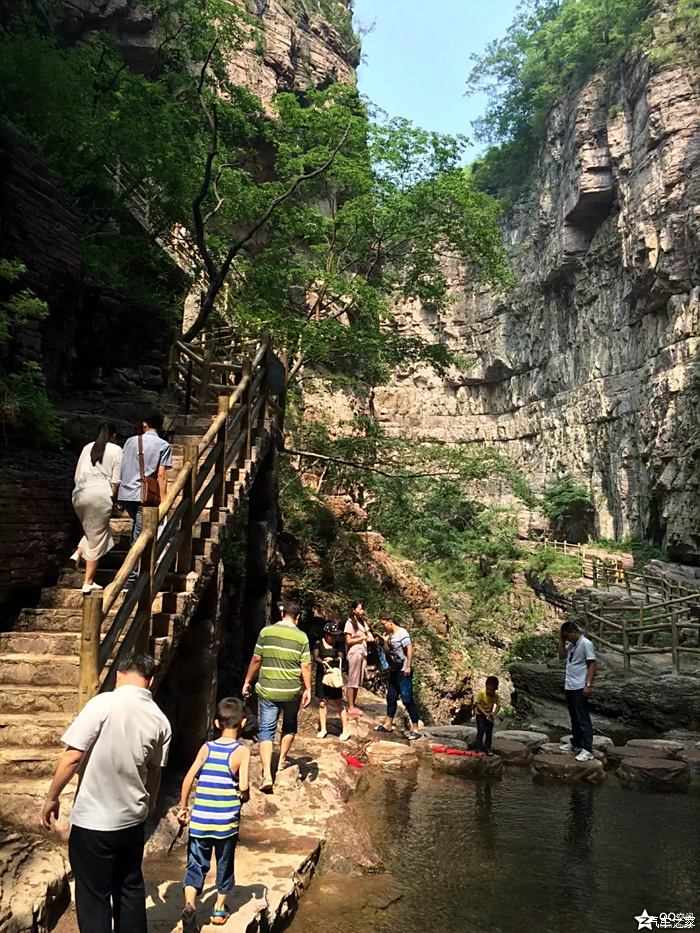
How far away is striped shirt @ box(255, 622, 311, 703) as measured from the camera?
248 inches

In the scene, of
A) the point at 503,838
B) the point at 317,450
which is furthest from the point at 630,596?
the point at 503,838

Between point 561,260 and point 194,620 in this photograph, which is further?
point 561,260

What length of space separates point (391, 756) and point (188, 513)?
4.12 m

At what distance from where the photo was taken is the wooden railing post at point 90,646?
166 inches

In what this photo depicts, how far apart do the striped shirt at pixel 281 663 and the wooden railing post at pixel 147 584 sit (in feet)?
4.73

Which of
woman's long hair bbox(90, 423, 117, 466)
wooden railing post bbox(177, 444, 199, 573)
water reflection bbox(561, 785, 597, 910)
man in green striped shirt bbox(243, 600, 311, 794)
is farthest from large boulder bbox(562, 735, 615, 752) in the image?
woman's long hair bbox(90, 423, 117, 466)

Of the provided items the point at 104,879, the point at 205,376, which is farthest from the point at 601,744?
the point at 104,879

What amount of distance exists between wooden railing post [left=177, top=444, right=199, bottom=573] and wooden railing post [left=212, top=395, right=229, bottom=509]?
1102 millimetres

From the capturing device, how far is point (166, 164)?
1366 cm

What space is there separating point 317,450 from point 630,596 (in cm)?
1285

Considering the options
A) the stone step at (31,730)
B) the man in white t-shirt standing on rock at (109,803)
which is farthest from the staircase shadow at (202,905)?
the stone step at (31,730)

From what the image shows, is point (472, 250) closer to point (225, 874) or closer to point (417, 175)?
point (417, 175)

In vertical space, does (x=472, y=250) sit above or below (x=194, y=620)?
above

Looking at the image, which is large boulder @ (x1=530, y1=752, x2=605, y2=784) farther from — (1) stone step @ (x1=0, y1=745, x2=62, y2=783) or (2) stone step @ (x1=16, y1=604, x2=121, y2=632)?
(1) stone step @ (x1=0, y1=745, x2=62, y2=783)
